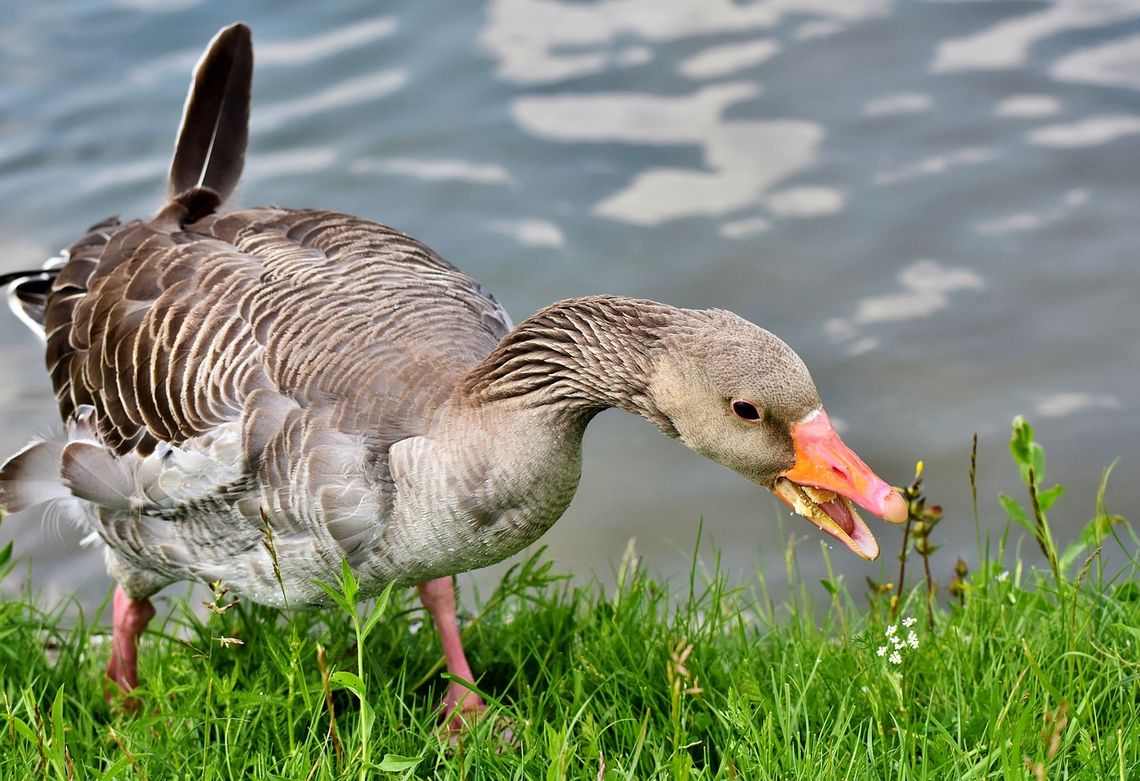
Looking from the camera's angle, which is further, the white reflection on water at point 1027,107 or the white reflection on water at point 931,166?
the white reflection on water at point 1027,107

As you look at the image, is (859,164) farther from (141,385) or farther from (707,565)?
(141,385)

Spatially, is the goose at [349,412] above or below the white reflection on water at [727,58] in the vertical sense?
below

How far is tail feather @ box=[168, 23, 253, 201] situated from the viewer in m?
5.09

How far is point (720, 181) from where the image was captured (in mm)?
8555

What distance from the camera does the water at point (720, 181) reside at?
6848 millimetres

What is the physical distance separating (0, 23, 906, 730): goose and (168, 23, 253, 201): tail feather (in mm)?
412

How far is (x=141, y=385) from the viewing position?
4.19m

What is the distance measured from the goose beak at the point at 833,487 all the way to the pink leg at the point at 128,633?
2.54 meters

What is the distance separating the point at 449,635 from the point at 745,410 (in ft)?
4.71

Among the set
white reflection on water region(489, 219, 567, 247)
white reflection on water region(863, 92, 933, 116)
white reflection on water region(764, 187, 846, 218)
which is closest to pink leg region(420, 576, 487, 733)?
white reflection on water region(489, 219, 567, 247)

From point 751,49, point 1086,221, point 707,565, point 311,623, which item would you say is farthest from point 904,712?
point 751,49

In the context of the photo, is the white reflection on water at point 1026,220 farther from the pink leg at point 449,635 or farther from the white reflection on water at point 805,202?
the pink leg at point 449,635

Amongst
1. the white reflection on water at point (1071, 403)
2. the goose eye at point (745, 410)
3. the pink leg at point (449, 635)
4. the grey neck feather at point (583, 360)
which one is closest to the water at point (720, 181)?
the white reflection on water at point (1071, 403)

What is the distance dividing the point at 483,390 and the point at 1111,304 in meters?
5.04
